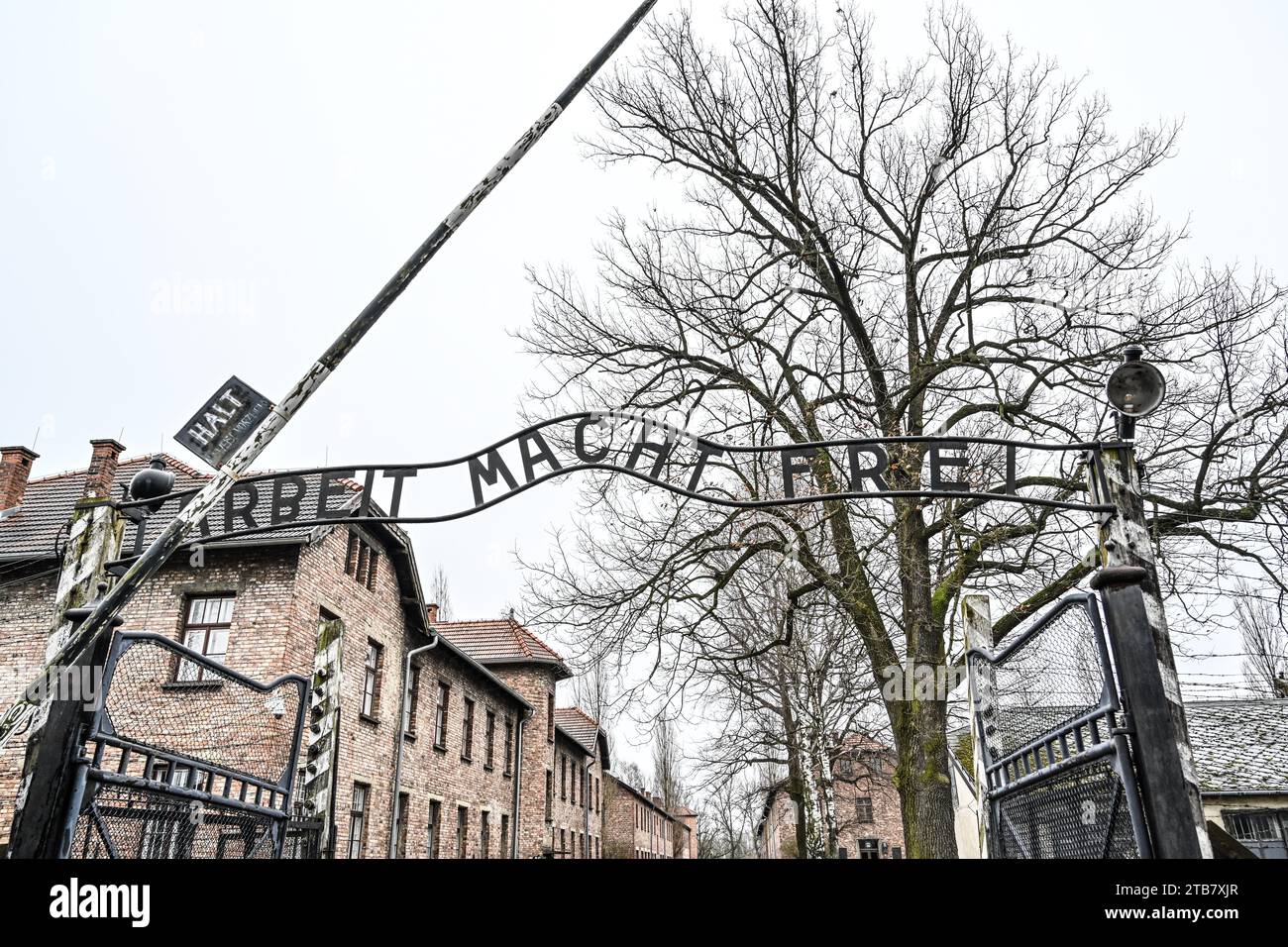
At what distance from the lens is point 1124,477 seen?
4.39m

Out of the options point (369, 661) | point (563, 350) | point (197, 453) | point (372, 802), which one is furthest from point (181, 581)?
point (197, 453)

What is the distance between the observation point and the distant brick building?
48.0 feet

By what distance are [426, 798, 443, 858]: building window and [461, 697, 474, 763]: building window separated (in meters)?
2.06

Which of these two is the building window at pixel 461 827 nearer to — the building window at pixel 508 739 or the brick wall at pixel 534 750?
the building window at pixel 508 739

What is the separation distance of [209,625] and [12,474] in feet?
18.2

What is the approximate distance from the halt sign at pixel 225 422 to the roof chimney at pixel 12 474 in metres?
15.0

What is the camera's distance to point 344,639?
1082 cm

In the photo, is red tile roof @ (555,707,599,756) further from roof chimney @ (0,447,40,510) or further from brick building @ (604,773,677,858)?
roof chimney @ (0,447,40,510)

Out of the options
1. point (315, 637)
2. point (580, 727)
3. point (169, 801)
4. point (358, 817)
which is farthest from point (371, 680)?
point (580, 727)

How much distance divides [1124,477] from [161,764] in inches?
489

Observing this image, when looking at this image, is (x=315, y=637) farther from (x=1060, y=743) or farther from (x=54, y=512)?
(x=1060, y=743)

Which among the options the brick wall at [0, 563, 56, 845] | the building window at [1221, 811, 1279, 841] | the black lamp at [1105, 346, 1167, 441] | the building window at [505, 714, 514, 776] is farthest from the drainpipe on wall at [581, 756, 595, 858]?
the black lamp at [1105, 346, 1167, 441]

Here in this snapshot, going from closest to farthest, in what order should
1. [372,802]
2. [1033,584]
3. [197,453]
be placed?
[197,453] → [1033,584] → [372,802]
